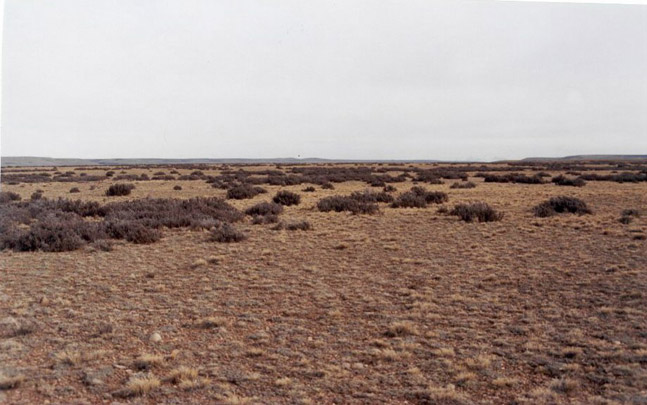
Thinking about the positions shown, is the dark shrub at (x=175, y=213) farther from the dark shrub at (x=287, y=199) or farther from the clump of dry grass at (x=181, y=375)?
the clump of dry grass at (x=181, y=375)

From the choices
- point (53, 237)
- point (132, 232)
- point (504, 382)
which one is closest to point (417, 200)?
point (132, 232)

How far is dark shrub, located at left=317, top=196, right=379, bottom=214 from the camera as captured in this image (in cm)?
1966

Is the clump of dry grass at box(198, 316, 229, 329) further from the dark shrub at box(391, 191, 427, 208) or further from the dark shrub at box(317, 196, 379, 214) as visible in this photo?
the dark shrub at box(391, 191, 427, 208)

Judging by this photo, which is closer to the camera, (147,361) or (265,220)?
(147,361)

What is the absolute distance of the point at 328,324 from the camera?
6637 mm

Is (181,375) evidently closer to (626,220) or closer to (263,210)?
(263,210)

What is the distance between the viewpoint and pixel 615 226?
48.8 ft

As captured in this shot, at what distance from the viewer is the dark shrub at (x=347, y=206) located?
19.7 m

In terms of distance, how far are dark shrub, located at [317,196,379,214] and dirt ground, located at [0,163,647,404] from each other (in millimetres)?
7214

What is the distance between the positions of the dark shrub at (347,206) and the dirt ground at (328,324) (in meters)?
7.21

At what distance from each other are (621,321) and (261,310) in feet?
17.7

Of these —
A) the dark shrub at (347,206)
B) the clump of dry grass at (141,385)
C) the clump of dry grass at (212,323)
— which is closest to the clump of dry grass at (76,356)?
the clump of dry grass at (141,385)

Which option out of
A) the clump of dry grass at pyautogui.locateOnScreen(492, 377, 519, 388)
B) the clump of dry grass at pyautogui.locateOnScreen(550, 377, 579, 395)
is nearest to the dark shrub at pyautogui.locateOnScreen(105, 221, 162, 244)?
the clump of dry grass at pyautogui.locateOnScreen(492, 377, 519, 388)

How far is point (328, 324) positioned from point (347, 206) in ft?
45.9
